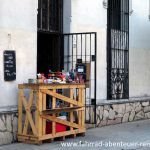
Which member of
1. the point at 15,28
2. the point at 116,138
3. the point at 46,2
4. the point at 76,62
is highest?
the point at 46,2

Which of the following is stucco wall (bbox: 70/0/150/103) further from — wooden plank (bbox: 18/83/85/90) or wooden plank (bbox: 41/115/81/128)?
wooden plank (bbox: 41/115/81/128)

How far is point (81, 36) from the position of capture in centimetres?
1209

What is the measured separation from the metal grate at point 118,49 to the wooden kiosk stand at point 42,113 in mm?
3186

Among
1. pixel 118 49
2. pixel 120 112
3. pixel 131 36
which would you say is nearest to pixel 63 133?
pixel 120 112

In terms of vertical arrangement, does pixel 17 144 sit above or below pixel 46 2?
below

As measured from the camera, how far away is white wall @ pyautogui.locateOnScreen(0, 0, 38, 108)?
31.8 feet

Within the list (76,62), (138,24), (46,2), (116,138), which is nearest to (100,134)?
(116,138)

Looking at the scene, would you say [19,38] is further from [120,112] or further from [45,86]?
[120,112]

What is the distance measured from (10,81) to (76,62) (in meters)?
2.51

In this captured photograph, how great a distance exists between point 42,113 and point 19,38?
6.14 feet

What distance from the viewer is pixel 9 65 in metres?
9.83

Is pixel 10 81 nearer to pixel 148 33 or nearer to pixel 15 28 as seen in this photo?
pixel 15 28

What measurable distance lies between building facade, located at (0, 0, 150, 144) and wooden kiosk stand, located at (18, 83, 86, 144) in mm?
265

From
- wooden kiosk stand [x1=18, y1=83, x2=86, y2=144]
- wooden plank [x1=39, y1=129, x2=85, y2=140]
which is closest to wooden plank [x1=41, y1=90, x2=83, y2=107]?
wooden kiosk stand [x1=18, y1=83, x2=86, y2=144]
